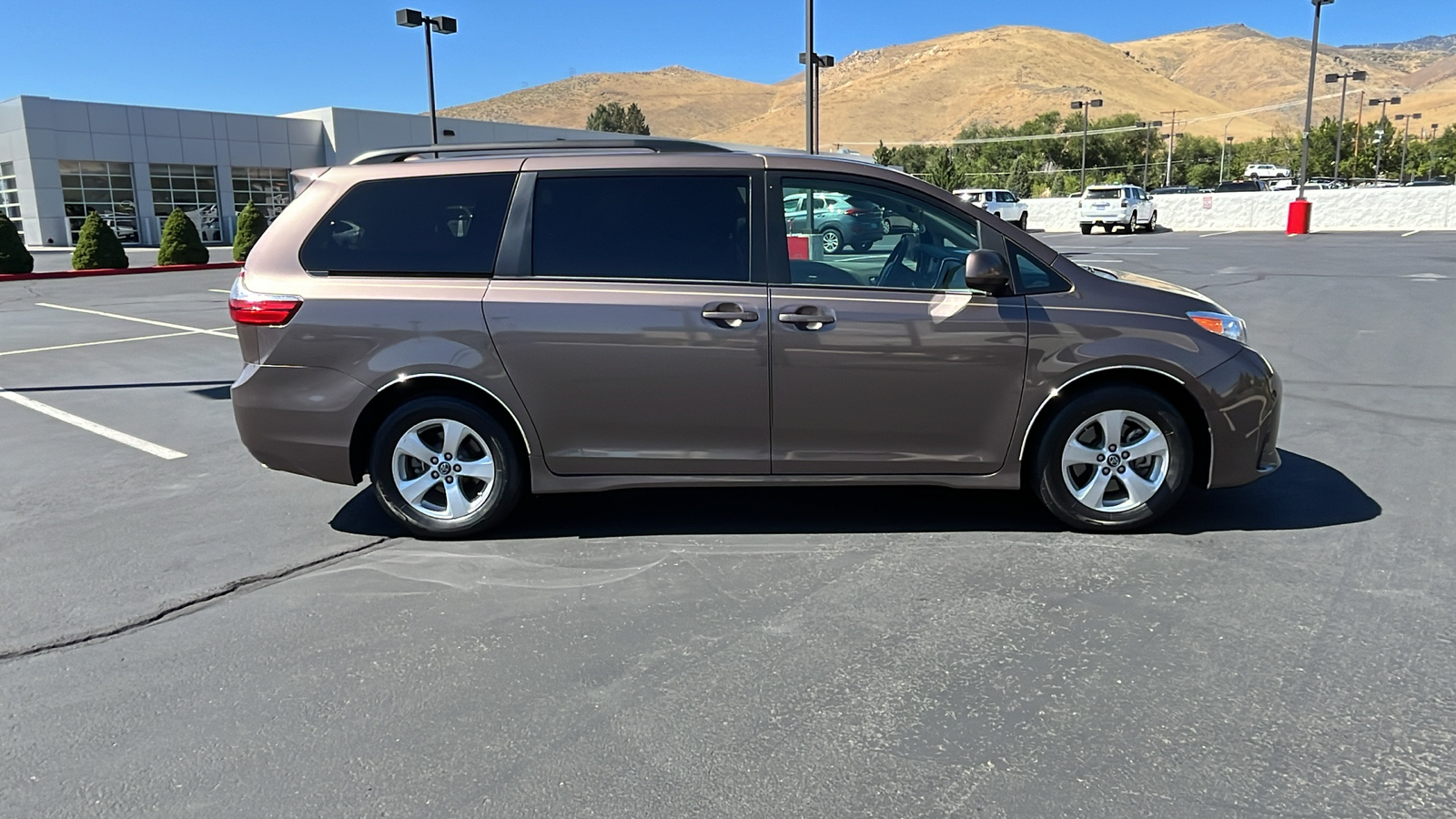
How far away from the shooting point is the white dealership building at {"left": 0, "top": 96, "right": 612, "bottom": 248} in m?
39.4

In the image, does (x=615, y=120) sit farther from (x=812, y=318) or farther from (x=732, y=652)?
(x=732, y=652)

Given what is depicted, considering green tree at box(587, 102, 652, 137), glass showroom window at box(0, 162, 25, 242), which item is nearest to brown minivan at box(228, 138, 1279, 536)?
glass showroom window at box(0, 162, 25, 242)

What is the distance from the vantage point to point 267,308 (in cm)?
490

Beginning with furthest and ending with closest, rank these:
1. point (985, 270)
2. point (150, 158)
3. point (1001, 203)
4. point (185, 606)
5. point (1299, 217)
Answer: point (150, 158) < point (1001, 203) < point (1299, 217) < point (985, 270) < point (185, 606)

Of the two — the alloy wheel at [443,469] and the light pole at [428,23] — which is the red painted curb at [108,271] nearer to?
the light pole at [428,23]

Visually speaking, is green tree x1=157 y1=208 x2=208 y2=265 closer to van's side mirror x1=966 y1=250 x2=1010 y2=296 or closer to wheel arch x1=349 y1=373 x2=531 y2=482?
wheel arch x1=349 y1=373 x2=531 y2=482

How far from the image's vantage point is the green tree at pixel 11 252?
2464 cm

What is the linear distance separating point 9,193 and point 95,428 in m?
42.0

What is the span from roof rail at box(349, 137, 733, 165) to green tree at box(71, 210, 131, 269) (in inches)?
1020

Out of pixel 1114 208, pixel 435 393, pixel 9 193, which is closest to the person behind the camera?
pixel 435 393

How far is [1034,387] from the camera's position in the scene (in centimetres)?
476

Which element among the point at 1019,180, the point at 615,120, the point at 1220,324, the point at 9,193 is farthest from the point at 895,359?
the point at 615,120

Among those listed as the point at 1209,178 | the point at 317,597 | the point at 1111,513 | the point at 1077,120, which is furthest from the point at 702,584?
the point at 1077,120

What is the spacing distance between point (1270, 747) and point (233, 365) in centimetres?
984
